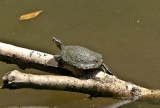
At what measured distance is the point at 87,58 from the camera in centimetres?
378

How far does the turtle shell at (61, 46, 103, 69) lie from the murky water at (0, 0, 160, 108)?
1.63 ft

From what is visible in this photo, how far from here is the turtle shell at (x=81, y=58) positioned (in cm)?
372

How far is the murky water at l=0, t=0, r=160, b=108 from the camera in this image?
3.99m

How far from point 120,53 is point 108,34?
2.41ft

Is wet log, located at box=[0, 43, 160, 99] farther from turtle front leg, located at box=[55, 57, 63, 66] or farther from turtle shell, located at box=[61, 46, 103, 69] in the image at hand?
turtle front leg, located at box=[55, 57, 63, 66]

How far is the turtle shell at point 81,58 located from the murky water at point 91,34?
1.63 ft

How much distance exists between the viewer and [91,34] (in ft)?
18.0

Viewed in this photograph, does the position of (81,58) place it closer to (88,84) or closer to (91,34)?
(88,84)

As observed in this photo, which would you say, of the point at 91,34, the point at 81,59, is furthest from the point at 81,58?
the point at 91,34

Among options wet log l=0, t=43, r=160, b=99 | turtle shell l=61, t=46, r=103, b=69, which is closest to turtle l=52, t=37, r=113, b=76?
turtle shell l=61, t=46, r=103, b=69

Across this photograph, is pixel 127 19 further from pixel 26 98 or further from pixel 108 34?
pixel 26 98

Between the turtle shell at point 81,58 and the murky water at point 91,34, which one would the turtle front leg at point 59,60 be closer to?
the turtle shell at point 81,58

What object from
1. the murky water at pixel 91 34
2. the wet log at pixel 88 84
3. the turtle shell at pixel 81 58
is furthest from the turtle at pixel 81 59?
the murky water at pixel 91 34

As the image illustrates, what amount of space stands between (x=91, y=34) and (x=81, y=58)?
179cm
